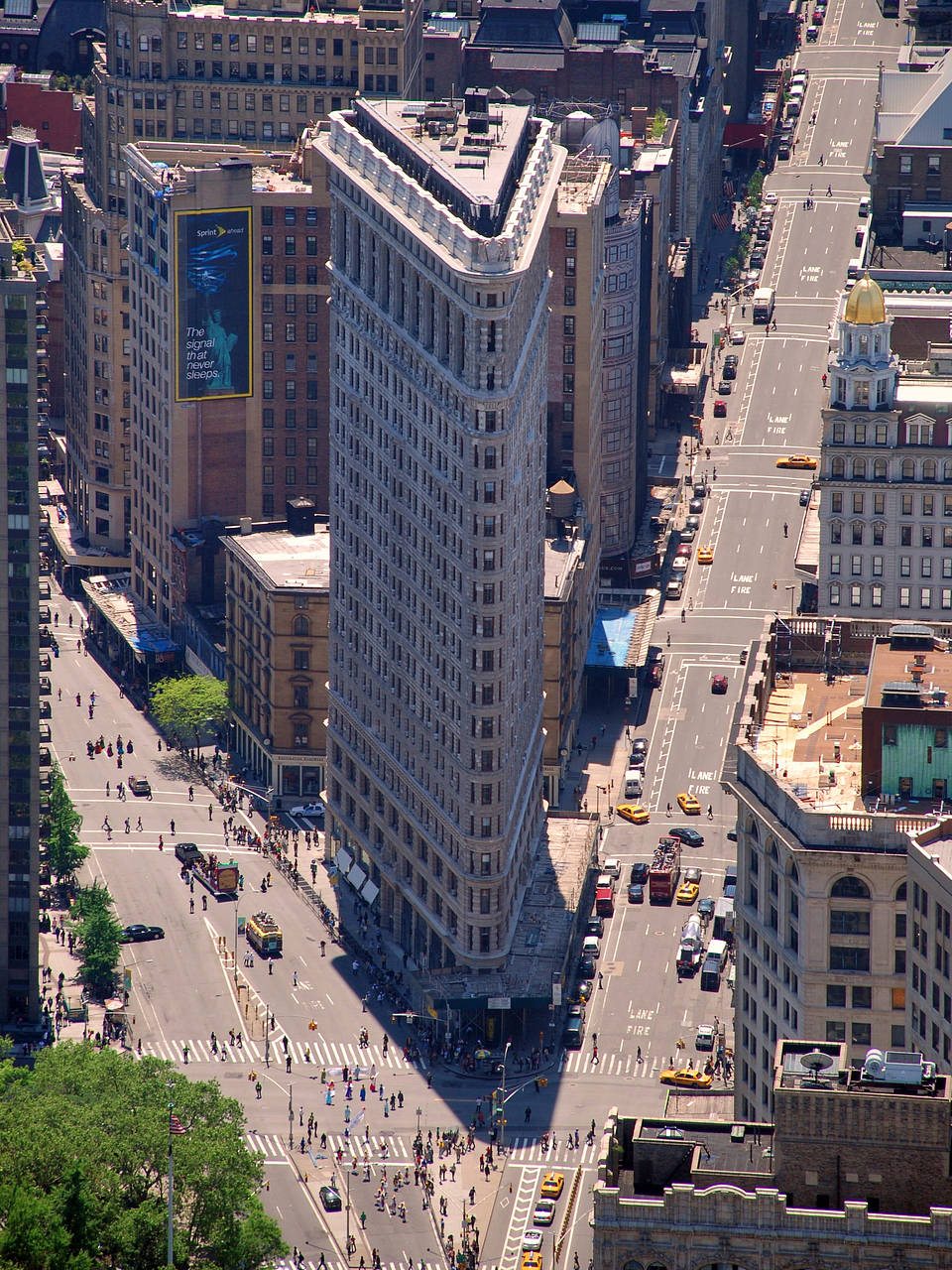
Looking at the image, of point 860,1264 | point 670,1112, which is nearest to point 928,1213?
point 860,1264

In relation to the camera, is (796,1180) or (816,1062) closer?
(796,1180)

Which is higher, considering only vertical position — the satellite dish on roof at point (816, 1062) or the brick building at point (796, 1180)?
the satellite dish on roof at point (816, 1062)

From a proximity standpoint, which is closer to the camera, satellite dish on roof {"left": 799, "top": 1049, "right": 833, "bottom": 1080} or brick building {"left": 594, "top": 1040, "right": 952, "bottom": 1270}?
brick building {"left": 594, "top": 1040, "right": 952, "bottom": 1270}

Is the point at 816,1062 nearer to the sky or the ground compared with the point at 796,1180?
nearer to the sky

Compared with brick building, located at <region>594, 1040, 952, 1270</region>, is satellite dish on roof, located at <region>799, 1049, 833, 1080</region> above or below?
above

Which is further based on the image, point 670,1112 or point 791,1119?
point 670,1112

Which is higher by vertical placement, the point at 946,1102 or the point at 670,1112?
the point at 946,1102

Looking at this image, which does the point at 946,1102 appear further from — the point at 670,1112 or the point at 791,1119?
the point at 670,1112

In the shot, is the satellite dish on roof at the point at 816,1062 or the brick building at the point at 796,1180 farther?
the satellite dish on roof at the point at 816,1062
